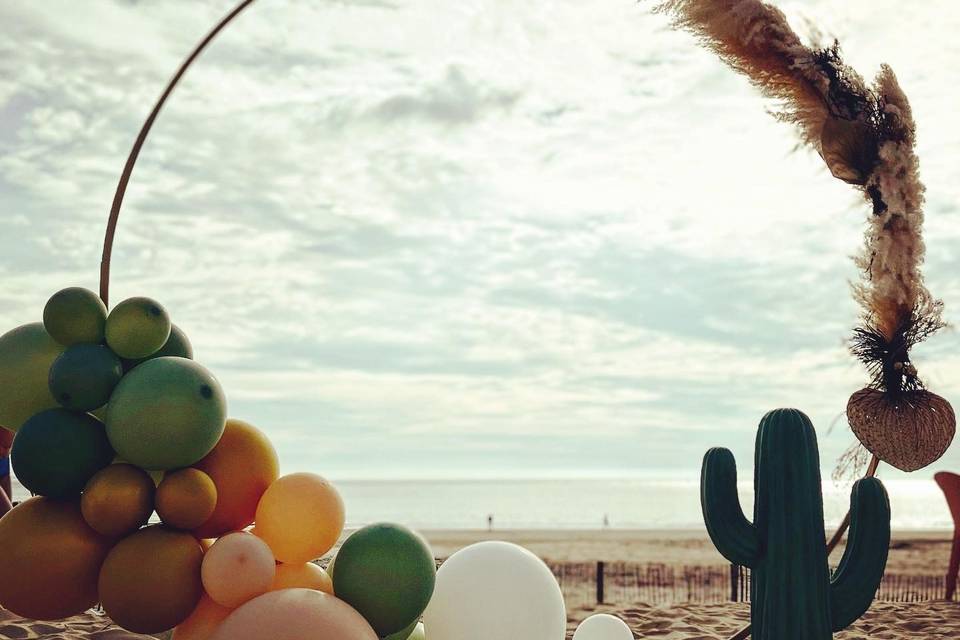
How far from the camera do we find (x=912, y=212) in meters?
4.53

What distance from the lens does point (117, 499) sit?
362cm

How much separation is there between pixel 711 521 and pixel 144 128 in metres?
3.43

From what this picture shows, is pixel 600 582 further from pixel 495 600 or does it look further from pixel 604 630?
pixel 495 600

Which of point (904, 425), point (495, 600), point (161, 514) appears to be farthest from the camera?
point (904, 425)

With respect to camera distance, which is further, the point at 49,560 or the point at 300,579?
the point at 300,579

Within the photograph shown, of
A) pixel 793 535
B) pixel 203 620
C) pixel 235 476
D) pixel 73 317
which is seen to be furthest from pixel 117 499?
pixel 793 535

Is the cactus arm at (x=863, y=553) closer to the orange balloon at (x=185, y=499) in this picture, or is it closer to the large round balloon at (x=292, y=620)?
the large round balloon at (x=292, y=620)

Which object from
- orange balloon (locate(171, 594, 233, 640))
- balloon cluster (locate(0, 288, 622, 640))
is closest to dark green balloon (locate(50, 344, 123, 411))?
balloon cluster (locate(0, 288, 622, 640))

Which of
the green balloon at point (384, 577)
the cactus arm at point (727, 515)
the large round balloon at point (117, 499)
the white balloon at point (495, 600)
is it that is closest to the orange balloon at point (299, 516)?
the green balloon at point (384, 577)

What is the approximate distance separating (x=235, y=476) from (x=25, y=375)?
41.1 inches

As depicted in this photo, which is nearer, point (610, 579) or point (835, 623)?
point (835, 623)

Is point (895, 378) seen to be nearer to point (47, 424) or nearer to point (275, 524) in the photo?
point (275, 524)

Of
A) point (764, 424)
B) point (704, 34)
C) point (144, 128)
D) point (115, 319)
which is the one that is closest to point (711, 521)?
point (764, 424)

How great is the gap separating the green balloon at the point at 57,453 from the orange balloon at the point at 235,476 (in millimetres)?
433
